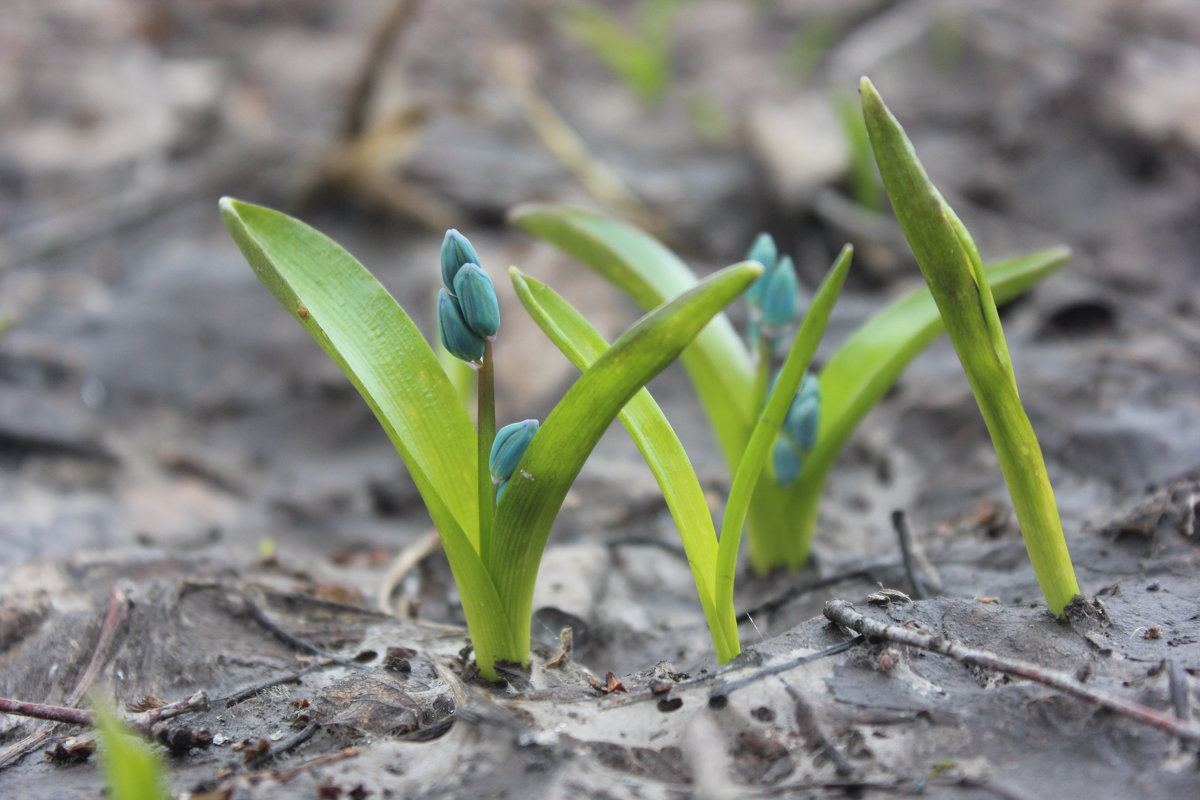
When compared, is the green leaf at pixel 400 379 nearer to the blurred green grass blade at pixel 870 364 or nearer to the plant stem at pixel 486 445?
the plant stem at pixel 486 445

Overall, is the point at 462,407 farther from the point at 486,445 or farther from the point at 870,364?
the point at 870,364

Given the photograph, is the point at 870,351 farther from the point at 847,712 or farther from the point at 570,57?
the point at 570,57

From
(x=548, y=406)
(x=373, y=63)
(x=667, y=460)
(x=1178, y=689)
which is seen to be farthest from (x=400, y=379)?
(x=373, y=63)

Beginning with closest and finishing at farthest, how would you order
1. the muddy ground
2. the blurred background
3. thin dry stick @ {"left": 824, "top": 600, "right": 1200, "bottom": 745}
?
1. thin dry stick @ {"left": 824, "top": 600, "right": 1200, "bottom": 745}
2. the muddy ground
3. the blurred background

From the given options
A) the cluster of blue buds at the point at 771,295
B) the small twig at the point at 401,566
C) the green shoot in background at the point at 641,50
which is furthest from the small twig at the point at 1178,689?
the green shoot in background at the point at 641,50

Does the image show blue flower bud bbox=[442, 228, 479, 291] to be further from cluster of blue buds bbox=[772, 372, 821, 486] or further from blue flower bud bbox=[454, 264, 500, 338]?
cluster of blue buds bbox=[772, 372, 821, 486]

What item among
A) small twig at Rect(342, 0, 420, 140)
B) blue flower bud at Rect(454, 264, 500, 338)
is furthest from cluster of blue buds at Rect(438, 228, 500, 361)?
small twig at Rect(342, 0, 420, 140)
